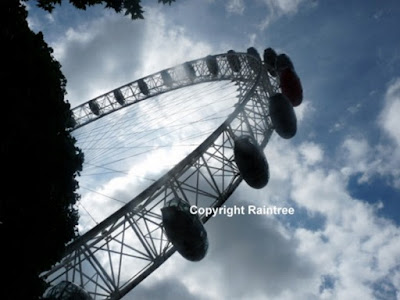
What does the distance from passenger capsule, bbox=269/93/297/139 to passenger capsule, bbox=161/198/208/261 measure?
16.9 feet

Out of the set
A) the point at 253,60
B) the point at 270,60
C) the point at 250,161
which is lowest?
the point at 250,161

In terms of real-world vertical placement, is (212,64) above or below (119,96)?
below

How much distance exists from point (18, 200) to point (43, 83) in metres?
2.76

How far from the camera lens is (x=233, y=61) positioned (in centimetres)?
1927

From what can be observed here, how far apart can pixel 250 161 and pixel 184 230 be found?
3.04 m

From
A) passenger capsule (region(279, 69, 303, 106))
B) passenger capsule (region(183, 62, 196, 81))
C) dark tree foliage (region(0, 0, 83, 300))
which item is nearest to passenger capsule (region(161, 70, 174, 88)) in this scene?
passenger capsule (region(183, 62, 196, 81))

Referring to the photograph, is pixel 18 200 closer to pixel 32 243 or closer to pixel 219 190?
pixel 32 243

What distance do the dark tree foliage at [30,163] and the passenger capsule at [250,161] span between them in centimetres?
482

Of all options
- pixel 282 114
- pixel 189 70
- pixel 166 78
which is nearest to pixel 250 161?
pixel 282 114

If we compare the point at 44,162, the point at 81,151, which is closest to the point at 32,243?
the point at 44,162

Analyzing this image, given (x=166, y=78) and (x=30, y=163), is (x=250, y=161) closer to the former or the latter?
(x=30, y=163)

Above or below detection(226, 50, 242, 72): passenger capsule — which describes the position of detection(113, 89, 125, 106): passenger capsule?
above

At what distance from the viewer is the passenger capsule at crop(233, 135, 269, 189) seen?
9.79 meters

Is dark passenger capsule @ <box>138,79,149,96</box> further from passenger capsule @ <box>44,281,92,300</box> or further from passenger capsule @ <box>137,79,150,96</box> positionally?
passenger capsule @ <box>44,281,92,300</box>
